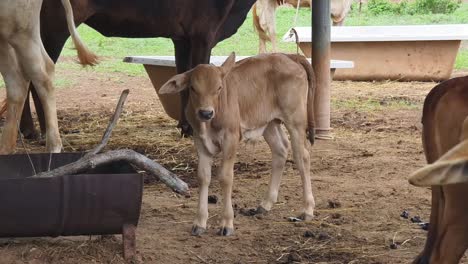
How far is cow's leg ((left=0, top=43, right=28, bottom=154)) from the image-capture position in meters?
7.06

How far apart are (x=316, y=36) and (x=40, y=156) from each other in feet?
15.2

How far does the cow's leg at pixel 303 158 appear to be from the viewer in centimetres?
631

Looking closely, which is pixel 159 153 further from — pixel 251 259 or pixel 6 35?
pixel 251 259

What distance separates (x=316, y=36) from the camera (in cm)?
975

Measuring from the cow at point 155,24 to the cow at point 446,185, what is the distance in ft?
14.8

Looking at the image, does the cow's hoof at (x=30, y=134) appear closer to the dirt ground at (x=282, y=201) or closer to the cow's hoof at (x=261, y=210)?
the dirt ground at (x=282, y=201)

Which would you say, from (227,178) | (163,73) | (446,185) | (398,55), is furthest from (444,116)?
(398,55)

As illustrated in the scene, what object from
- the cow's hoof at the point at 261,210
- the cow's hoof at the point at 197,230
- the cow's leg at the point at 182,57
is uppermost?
the cow's leg at the point at 182,57

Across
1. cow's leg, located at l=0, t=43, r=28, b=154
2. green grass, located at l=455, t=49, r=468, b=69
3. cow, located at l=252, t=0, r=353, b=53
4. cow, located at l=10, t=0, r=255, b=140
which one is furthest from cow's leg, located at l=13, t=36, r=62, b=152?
green grass, located at l=455, t=49, r=468, b=69

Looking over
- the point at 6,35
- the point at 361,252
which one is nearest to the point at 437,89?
the point at 361,252

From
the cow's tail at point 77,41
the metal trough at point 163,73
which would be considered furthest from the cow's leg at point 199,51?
the cow's tail at point 77,41

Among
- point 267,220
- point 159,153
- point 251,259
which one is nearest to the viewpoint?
point 251,259

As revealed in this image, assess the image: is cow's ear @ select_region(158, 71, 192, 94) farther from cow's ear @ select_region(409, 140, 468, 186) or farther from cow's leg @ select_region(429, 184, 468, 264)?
cow's ear @ select_region(409, 140, 468, 186)

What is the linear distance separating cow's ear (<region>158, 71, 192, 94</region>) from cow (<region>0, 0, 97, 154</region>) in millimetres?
1373
